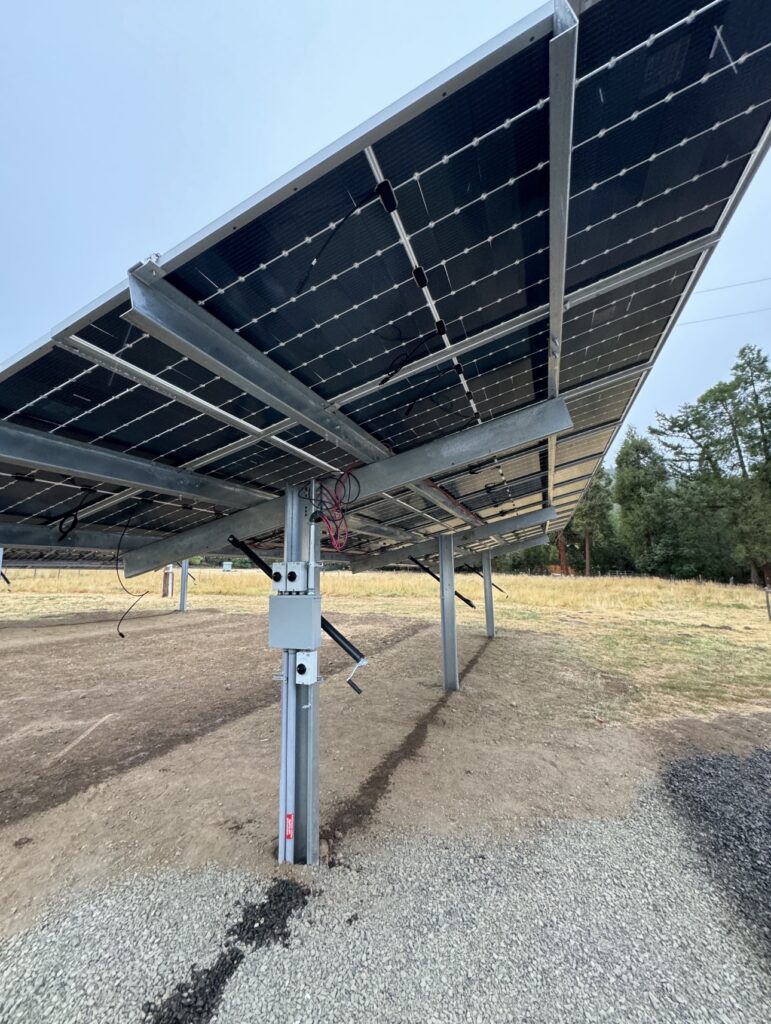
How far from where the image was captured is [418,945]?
2688 mm

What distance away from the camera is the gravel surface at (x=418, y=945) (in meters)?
2.29

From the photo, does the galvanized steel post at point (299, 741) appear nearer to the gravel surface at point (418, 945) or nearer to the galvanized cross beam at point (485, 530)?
Answer: the gravel surface at point (418, 945)

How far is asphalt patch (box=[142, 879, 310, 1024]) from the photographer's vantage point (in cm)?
225

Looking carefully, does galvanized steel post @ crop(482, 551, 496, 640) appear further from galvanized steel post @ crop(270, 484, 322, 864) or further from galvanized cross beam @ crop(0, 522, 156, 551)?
galvanized steel post @ crop(270, 484, 322, 864)

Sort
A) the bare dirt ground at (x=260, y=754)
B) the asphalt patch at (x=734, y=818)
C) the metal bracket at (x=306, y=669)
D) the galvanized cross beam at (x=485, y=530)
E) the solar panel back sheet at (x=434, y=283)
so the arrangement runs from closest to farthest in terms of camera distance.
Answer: the solar panel back sheet at (x=434, y=283), the asphalt patch at (x=734, y=818), the metal bracket at (x=306, y=669), the bare dirt ground at (x=260, y=754), the galvanized cross beam at (x=485, y=530)

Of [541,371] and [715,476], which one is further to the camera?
[715,476]

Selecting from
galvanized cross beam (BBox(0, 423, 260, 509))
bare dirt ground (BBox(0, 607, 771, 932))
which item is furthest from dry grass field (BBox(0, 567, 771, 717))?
galvanized cross beam (BBox(0, 423, 260, 509))

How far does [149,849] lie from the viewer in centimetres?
372

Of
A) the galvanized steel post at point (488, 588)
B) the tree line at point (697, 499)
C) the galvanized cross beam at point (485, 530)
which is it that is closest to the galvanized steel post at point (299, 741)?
the galvanized cross beam at point (485, 530)

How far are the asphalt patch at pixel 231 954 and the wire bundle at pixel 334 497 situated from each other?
109 inches

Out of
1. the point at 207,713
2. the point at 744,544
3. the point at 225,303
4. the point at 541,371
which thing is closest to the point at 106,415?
the point at 225,303

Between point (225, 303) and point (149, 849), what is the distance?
15.0 feet

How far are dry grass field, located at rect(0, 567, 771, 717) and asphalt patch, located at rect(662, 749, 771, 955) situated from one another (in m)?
1.99

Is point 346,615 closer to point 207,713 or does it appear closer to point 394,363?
point 207,713
